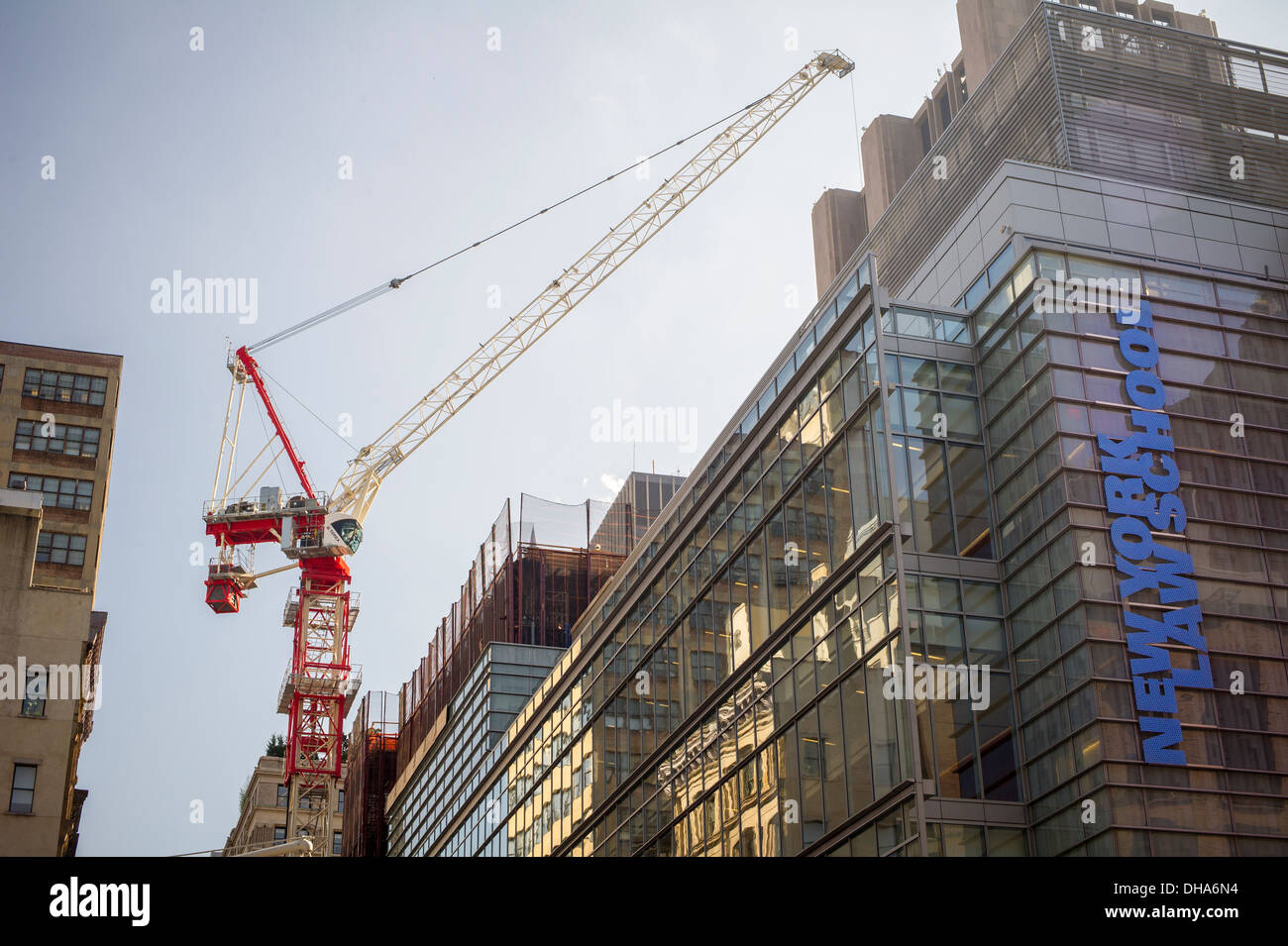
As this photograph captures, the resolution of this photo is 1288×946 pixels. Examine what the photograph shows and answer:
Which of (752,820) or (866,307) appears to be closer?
(866,307)

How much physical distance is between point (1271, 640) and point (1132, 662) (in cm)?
511

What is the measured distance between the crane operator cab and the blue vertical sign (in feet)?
236

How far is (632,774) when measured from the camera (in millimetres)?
60875

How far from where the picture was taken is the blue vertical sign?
38.6 meters
